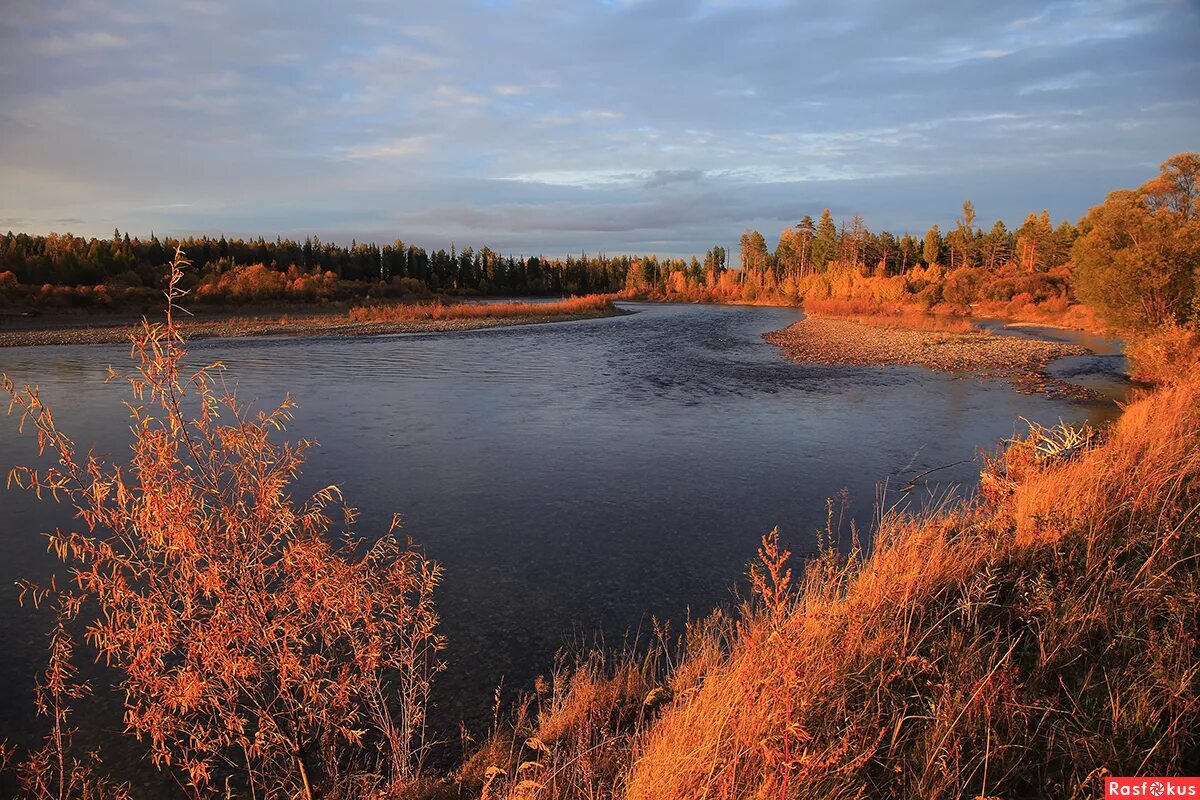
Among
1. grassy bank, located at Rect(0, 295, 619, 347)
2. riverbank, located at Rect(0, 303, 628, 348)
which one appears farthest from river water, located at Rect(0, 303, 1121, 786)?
grassy bank, located at Rect(0, 295, 619, 347)

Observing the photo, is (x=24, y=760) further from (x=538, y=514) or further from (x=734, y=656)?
(x=538, y=514)

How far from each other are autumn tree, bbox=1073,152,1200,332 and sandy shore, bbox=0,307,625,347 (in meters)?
37.1

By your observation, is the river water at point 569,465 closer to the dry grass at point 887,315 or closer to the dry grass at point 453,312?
the dry grass at point 887,315

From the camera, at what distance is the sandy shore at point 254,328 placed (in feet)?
125

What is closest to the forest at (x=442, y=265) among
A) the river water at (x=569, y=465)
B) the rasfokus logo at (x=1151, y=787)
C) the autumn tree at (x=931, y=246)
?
the autumn tree at (x=931, y=246)

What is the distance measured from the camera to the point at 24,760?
493 centimetres

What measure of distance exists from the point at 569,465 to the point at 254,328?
39.6 metres

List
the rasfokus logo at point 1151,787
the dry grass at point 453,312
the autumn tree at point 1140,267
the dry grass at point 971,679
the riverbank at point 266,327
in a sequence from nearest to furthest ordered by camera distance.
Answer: the rasfokus logo at point 1151,787, the dry grass at point 971,679, the autumn tree at point 1140,267, the riverbank at point 266,327, the dry grass at point 453,312

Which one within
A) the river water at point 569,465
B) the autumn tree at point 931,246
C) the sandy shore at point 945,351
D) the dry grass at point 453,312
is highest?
the autumn tree at point 931,246

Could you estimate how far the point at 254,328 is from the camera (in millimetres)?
45469

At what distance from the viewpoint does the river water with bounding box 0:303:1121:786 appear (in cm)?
706

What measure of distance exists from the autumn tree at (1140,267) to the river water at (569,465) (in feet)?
8.44

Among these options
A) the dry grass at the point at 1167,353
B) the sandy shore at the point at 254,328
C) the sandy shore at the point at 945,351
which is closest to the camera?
the dry grass at the point at 1167,353

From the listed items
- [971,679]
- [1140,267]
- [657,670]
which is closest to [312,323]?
[1140,267]
